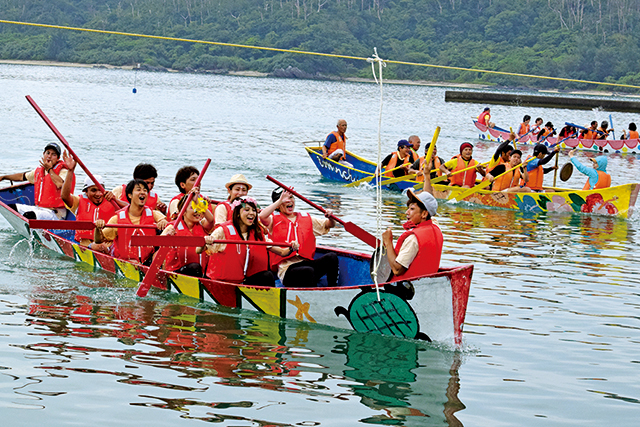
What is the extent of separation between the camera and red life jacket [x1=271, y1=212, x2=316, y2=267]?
9.51 m

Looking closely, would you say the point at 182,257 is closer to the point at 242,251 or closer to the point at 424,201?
the point at 242,251

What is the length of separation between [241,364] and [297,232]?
2353 mm

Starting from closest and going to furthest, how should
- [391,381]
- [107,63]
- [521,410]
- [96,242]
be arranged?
1. [521,410]
2. [391,381]
3. [96,242]
4. [107,63]

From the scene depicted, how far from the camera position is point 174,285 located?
9922 millimetres

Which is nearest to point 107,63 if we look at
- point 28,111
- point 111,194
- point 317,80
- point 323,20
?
point 317,80

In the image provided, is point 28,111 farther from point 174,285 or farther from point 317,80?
point 317,80

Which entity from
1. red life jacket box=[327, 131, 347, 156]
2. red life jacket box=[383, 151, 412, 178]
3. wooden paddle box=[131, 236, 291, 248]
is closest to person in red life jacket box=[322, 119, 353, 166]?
red life jacket box=[327, 131, 347, 156]

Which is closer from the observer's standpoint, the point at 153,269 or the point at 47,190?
the point at 153,269

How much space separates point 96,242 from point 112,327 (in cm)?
259

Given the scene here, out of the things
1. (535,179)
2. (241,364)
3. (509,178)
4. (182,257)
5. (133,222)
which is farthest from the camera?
(535,179)

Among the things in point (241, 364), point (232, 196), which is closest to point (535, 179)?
point (232, 196)

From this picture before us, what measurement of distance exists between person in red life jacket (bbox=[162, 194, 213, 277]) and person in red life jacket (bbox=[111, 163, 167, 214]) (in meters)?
1.04

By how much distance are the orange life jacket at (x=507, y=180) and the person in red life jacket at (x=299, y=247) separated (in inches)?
Result: 353

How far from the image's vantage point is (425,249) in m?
7.85
